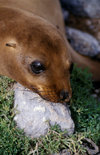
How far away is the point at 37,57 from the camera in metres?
2.47

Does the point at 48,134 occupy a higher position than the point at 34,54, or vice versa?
the point at 34,54

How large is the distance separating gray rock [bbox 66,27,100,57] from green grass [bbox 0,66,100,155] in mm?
2107

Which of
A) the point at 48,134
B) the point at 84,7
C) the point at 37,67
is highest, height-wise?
the point at 37,67

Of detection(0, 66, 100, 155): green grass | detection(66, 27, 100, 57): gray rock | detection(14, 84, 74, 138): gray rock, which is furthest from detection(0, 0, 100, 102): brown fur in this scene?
detection(66, 27, 100, 57): gray rock

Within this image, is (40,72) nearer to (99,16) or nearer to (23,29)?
(23,29)

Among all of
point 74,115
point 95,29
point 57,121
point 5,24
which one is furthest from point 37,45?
point 95,29

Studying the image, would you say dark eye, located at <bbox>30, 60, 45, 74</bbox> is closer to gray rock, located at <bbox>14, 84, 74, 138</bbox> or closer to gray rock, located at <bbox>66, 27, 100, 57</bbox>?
gray rock, located at <bbox>14, 84, 74, 138</bbox>

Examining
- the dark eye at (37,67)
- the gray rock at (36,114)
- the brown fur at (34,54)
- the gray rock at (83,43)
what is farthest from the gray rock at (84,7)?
the dark eye at (37,67)

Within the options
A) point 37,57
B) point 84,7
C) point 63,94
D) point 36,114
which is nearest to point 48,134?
point 36,114

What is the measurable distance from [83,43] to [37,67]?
2938mm

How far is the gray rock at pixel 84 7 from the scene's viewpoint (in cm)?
612

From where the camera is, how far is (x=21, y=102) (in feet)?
9.14

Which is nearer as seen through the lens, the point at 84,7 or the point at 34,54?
the point at 34,54

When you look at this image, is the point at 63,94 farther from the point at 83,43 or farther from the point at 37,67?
the point at 83,43
